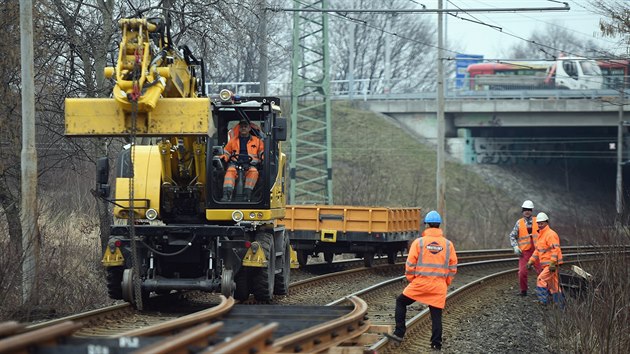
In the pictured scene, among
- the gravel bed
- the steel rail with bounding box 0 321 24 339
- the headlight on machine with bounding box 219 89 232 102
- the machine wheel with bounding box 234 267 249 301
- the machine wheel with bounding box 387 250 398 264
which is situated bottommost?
the gravel bed

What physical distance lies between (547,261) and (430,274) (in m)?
6.27

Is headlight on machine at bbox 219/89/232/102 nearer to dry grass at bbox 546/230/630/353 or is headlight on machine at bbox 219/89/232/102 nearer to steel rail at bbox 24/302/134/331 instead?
steel rail at bbox 24/302/134/331

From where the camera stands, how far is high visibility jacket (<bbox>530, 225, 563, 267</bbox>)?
18.9 meters

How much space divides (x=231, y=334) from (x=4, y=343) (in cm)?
244

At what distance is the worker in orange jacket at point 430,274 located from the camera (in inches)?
526

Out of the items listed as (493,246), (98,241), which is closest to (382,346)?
(98,241)

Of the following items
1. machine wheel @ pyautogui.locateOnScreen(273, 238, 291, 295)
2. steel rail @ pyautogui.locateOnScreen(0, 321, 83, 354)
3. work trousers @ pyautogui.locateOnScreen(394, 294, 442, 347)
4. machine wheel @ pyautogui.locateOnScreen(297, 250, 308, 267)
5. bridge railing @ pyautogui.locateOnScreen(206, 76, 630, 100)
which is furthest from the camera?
bridge railing @ pyautogui.locateOnScreen(206, 76, 630, 100)

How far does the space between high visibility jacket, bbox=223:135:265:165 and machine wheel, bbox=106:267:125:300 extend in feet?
7.95

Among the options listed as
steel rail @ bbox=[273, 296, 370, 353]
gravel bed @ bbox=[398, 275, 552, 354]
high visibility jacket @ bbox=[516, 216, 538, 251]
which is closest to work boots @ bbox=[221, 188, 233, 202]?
gravel bed @ bbox=[398, 275, 552, 354]

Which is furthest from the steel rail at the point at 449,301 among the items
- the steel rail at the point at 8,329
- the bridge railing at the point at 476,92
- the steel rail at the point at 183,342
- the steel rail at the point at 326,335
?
the bridge railing at the point at 476,92

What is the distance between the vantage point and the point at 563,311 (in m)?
16.0

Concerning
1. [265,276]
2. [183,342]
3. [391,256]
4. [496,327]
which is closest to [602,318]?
[496,327]

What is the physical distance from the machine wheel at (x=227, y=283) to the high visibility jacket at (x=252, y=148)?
1873 millimetres

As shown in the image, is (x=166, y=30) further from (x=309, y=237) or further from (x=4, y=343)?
(x=309, y=237)
